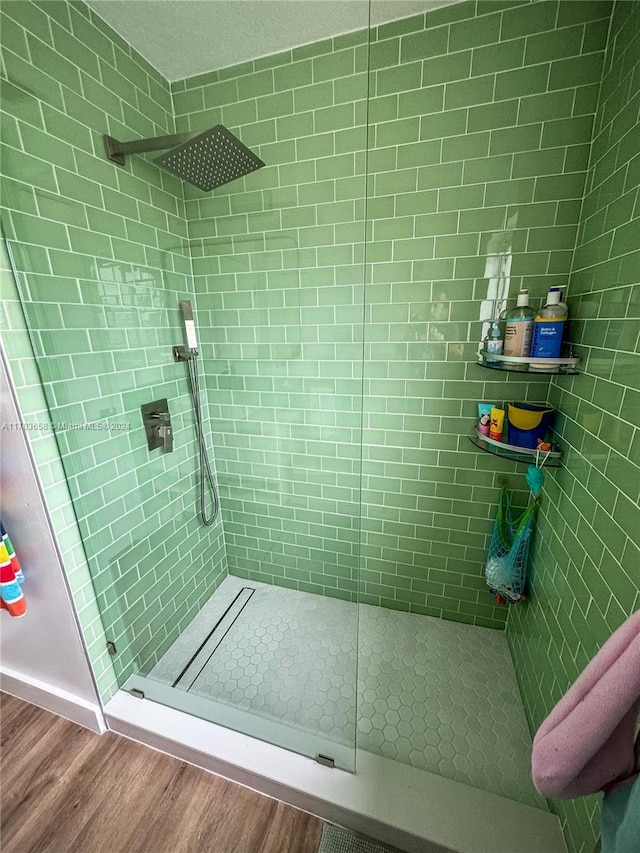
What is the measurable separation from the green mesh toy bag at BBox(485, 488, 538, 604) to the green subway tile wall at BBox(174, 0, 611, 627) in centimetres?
8

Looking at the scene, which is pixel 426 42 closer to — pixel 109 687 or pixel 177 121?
pixel 177 121

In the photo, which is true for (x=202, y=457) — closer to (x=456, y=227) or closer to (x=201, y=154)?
(x=201, y=154)

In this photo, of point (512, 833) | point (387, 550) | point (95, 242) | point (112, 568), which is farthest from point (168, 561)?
point (512, 833)

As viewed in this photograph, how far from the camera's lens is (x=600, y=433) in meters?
0.89

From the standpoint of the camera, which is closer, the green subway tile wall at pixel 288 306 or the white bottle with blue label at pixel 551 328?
the white bottle with blue label at pixel 551 328

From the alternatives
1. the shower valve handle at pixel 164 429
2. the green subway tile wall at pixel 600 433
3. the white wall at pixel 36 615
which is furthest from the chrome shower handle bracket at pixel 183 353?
the green subway tile wall at pixel 600 433

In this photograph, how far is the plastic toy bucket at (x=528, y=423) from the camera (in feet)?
3.91

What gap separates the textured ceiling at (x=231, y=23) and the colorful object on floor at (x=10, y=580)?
5.90ft

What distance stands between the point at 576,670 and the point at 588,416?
71 cm

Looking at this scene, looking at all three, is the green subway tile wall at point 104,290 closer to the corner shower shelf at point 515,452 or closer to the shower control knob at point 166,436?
the shower control knob at point 166,436

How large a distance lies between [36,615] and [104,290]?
1.24 metres

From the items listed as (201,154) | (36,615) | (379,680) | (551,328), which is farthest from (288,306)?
(379,680)

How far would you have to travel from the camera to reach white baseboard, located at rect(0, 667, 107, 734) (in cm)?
126

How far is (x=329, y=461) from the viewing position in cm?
164
